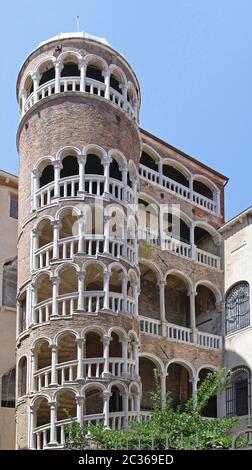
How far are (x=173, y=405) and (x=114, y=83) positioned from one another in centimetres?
1172

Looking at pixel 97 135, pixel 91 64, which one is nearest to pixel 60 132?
pixel 97 135

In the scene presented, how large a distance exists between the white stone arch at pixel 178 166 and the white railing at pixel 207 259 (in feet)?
10.7

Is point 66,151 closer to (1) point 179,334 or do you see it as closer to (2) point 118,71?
(2) point 118,71

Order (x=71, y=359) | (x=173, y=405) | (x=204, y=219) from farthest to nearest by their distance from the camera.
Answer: (x=204, y=219) < (x=173, y=405) < (x=71, y=359)

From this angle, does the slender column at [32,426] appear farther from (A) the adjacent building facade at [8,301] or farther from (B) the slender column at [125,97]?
(B) the slender column at [125,97]

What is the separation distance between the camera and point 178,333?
101 feet

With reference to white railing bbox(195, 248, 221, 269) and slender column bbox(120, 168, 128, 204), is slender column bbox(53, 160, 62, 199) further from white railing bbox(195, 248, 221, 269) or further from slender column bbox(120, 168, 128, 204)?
white railing bbox(195, 248, 221, 269)

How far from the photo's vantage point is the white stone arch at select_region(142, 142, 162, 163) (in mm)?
32781

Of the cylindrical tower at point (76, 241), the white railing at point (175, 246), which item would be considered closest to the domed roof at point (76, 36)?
the cylindrical tower at point (76, 241)

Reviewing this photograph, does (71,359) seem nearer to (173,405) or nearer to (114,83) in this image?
(173,405)

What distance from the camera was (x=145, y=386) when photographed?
30953 mm

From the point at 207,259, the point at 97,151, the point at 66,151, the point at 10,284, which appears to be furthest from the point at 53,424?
the point at 207,259

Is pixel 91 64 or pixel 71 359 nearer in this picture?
pixel 71 359

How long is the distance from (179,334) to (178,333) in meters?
0.06
